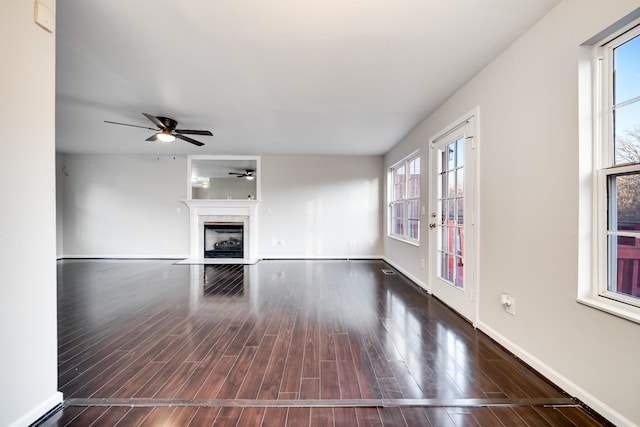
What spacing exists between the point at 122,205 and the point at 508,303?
297 inches

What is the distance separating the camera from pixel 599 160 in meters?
1.54

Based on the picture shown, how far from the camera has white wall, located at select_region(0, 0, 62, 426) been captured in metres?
1.25

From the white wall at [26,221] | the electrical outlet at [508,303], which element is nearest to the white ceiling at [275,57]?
the white wall at [26,221]

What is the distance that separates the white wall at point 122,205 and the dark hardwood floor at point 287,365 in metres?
2.93

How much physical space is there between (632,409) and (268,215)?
5.90 m

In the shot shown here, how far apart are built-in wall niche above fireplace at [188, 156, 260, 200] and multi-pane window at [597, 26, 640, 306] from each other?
573cm

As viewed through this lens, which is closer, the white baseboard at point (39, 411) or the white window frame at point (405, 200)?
the white baseboard at point (39, 411)

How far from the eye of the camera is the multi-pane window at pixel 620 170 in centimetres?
138

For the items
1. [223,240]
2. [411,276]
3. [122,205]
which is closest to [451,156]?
[411,276]

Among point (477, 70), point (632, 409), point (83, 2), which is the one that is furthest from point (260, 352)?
point (477, 70)

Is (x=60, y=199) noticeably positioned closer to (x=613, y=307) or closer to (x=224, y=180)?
(x=224, y=180)

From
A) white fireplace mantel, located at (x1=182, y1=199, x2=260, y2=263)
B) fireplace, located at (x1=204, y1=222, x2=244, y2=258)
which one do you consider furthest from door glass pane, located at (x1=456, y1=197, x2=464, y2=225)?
fireplace, located at (x1=204, y1=222, x2=244, y2=258)

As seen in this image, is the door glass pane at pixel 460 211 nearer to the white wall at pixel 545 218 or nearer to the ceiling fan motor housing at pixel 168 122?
the white wall at pixel 545 218

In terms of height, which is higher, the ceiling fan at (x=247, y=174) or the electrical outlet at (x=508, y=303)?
the ceiling fan at (x=247, y=174)
